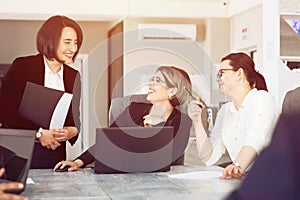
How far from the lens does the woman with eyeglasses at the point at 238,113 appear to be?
2.47 m

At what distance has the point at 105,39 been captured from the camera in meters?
8.42

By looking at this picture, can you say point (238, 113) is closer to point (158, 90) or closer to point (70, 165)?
point (158, 90)

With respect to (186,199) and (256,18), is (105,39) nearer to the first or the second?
(256,18)

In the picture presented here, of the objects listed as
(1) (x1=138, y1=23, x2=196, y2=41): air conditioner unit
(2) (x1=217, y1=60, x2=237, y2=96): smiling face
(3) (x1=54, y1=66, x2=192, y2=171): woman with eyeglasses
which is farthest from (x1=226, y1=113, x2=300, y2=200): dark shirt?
(1) (x1=138, y1=23, x2=196, y2=41): air conditioner unit

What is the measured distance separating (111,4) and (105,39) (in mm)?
1442

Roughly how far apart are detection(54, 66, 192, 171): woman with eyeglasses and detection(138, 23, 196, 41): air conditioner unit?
4308 millimetres

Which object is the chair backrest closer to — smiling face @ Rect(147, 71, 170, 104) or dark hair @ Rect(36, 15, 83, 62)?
smiling face @ Rect(147, 71, 170, 104)

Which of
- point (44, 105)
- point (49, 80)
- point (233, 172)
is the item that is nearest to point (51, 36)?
point (49, 80)

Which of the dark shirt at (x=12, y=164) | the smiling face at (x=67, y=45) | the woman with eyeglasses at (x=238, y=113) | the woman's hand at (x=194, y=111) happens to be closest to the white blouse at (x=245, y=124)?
the woman with eyeglasses at (x=238, y=113)

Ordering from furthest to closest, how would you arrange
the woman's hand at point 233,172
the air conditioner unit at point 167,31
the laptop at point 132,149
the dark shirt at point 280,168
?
1. the air conditioner unit at point 167,31
2. the laptop at point 132,149
3. the woman's hand at point 233,172
4. the dark shirt at point 280,168

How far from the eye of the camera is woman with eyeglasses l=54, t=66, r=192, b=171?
265 centimetres

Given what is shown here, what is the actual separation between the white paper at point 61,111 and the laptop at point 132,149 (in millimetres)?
599

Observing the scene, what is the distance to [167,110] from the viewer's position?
2812 mm

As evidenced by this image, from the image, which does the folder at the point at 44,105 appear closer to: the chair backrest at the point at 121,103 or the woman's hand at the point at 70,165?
the woman's hand at the point at 70,165
